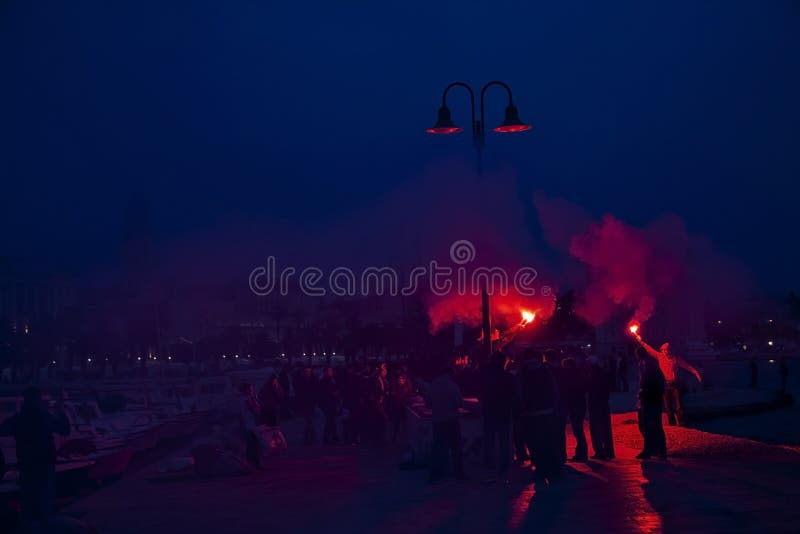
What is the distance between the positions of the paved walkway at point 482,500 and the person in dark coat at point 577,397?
65cm

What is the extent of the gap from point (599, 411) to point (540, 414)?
7.96ft

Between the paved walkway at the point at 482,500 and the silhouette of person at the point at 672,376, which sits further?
the silhouette of person at the point at 672,376

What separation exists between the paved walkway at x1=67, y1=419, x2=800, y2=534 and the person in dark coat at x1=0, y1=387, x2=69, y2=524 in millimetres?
766

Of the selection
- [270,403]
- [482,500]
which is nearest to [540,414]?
[482,500]

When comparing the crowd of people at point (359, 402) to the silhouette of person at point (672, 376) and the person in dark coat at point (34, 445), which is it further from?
the person in dark coat at point (34, 445)

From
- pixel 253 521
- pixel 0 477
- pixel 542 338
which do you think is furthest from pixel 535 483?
pixel 542 338

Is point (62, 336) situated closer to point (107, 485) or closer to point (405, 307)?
point (405, 307)

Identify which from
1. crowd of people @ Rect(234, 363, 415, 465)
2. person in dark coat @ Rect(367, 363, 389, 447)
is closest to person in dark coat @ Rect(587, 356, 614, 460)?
person in dark coat @ Rect(367, 363, 389, 447)

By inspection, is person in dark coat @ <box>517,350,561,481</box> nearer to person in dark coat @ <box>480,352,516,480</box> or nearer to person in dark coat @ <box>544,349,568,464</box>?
person in dark coat @ <box>544,349,568,464</box>

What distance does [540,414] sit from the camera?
1266 centimetres

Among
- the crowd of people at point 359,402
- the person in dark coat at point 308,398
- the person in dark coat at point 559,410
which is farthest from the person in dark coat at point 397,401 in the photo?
the person in dark coat at point 559,410

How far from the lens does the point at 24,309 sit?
101m

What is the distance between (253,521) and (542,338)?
92.5 metres

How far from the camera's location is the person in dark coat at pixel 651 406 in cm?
1439
